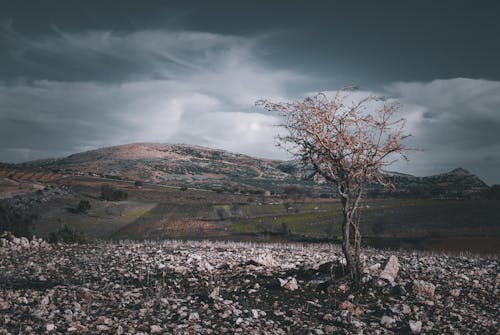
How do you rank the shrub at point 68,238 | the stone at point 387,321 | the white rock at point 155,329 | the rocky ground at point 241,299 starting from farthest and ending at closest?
the shrub at point 68,238 → the stone at point 387,321 → the rocky ground at point 241,299 → the white rock at point 155,329

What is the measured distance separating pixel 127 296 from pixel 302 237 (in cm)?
4018

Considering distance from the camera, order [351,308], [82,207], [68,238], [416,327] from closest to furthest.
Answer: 1. [416,327]
2. [351,308]
3. [68,238]
4. [82,207]

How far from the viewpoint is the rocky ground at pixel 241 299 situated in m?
8.73

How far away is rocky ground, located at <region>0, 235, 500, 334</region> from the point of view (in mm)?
8727

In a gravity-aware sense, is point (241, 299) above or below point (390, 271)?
below

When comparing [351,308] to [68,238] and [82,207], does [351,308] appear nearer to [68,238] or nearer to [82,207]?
[68,238]

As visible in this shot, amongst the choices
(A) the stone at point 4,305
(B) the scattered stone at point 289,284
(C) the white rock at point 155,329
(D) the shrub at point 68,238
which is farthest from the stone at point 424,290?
(D) the shrub at point 68,238

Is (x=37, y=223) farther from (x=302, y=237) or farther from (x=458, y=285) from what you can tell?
(x=458, y=285)

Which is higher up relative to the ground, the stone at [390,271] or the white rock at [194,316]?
the stone at [390,271]

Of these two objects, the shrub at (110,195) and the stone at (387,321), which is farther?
the shrub at (110,195)

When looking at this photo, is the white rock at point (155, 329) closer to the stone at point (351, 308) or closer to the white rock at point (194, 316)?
the white rock at point (194, 316)

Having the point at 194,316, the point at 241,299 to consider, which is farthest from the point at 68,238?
the point at 194,316

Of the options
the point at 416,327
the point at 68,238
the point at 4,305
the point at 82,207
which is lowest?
the point at 68,238

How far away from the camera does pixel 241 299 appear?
1072 centimetres
